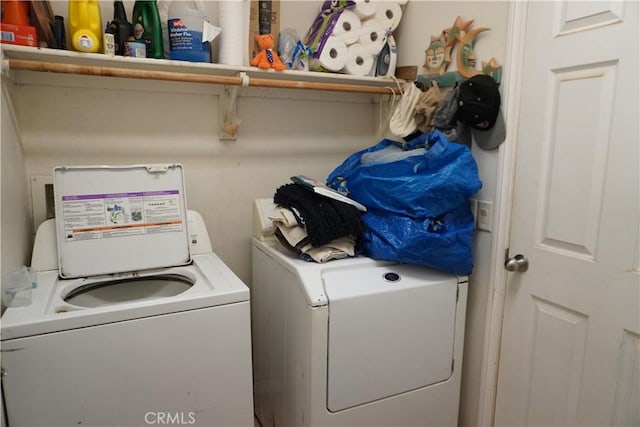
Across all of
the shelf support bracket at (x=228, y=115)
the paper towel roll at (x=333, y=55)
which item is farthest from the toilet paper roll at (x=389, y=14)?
the shelf support bracket at (x=228, y=115)

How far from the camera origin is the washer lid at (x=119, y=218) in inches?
65.5

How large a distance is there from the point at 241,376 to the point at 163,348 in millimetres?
300

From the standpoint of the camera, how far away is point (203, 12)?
6.07 ft

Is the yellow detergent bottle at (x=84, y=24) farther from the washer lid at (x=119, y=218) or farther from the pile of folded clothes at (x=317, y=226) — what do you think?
the pile of folded clothes at (x=317, y=226)

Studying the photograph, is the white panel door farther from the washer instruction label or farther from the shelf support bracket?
the washer instruction label

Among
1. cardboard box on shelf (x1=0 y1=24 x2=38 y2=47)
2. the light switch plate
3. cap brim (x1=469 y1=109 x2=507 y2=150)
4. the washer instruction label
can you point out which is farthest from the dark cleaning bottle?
the light switch plate

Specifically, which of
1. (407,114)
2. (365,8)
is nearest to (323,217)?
(407,114)

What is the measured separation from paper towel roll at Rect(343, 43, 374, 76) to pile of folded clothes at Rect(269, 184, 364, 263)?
2.44ft

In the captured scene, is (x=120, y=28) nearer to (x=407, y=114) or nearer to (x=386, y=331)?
(x=407, y=114)

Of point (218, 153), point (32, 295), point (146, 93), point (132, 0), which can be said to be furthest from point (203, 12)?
point (32, 295)

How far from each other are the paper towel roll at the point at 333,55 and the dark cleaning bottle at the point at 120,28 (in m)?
0.85

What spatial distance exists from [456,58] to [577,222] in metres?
0.88

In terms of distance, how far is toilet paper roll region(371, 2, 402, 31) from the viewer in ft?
6.97

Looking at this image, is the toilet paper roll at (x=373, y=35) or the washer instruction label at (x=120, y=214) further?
the toilet paper roll at (x=373, y=35)
